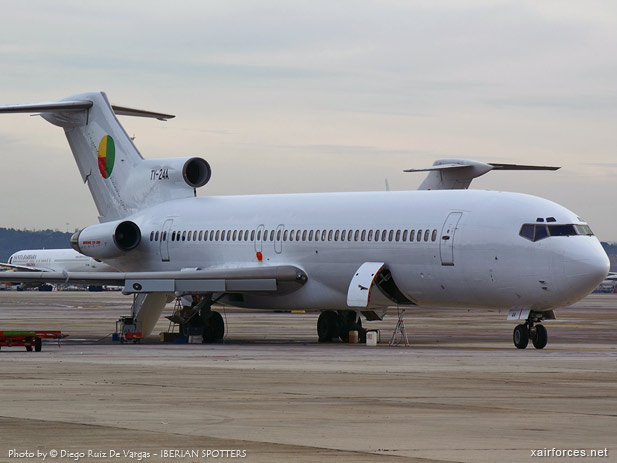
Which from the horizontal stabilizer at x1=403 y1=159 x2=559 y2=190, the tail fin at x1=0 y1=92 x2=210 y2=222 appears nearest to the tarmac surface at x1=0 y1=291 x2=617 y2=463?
the tail fin at x1=0 y1=92 x2=210 y2=222

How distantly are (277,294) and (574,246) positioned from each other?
9.57 metres

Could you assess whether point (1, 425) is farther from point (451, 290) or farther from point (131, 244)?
point (131, 244)

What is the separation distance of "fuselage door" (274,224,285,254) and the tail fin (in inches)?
221

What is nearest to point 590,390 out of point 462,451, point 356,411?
point 356,411

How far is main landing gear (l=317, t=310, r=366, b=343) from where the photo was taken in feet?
115

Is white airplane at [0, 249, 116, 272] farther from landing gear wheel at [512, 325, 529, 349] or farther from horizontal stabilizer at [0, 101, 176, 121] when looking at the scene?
landing gear wheel at [512, 325, 529, 349]

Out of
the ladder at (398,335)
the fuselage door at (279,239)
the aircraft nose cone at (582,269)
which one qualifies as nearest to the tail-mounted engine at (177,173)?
the fuselage door at (279,239)

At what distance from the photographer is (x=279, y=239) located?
3434 centimetres

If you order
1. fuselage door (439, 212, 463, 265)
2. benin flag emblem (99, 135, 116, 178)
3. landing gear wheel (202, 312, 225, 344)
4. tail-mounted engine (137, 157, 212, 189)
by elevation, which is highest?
benin flag emblem (99, 135, 116, 178)

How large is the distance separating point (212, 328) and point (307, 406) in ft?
66.8

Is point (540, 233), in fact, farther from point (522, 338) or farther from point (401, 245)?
point (401, 245)

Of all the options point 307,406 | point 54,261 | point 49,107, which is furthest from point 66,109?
point 54,261

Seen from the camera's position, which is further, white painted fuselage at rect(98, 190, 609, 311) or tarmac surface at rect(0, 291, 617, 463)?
white painted fuselage at rect(98, 190, 609, 311)

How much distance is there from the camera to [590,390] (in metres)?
17.1
